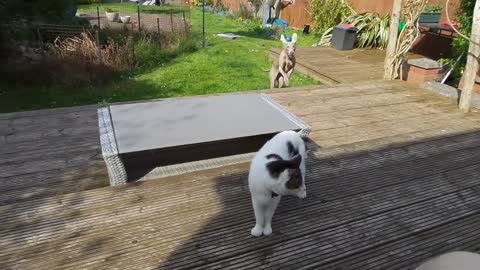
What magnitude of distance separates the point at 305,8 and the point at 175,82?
1063 centimetres

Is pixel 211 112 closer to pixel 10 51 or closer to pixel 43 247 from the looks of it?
pixel 43 247

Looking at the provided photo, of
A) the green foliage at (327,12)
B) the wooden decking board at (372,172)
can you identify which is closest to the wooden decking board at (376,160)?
the wooden decking board at (372,172)

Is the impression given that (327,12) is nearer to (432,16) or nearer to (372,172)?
(432,16)

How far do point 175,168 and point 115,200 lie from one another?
0.78 meters

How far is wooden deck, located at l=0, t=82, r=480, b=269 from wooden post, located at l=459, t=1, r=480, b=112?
1.36 meters

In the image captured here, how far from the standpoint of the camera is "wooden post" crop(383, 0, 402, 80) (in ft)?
23.6

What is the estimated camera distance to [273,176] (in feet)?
7.95

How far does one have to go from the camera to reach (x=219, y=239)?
272 centimetres

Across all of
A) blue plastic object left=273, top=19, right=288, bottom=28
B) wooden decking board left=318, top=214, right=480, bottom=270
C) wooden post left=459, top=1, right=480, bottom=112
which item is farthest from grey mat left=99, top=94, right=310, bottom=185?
blue plastic object left=273, top=19, right=288, bottom=28

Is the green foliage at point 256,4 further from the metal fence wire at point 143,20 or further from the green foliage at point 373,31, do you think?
the green foliage at point 373,31

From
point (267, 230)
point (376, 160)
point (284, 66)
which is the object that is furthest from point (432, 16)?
point (267, 230)

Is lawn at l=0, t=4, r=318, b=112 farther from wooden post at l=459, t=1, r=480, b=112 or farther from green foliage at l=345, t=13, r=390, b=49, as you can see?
wooden post at l=459, t=1, r=480, b=112

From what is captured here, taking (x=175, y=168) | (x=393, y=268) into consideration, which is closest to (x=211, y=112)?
(x=175, y=168)

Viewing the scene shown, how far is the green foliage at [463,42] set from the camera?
24.2 ft
